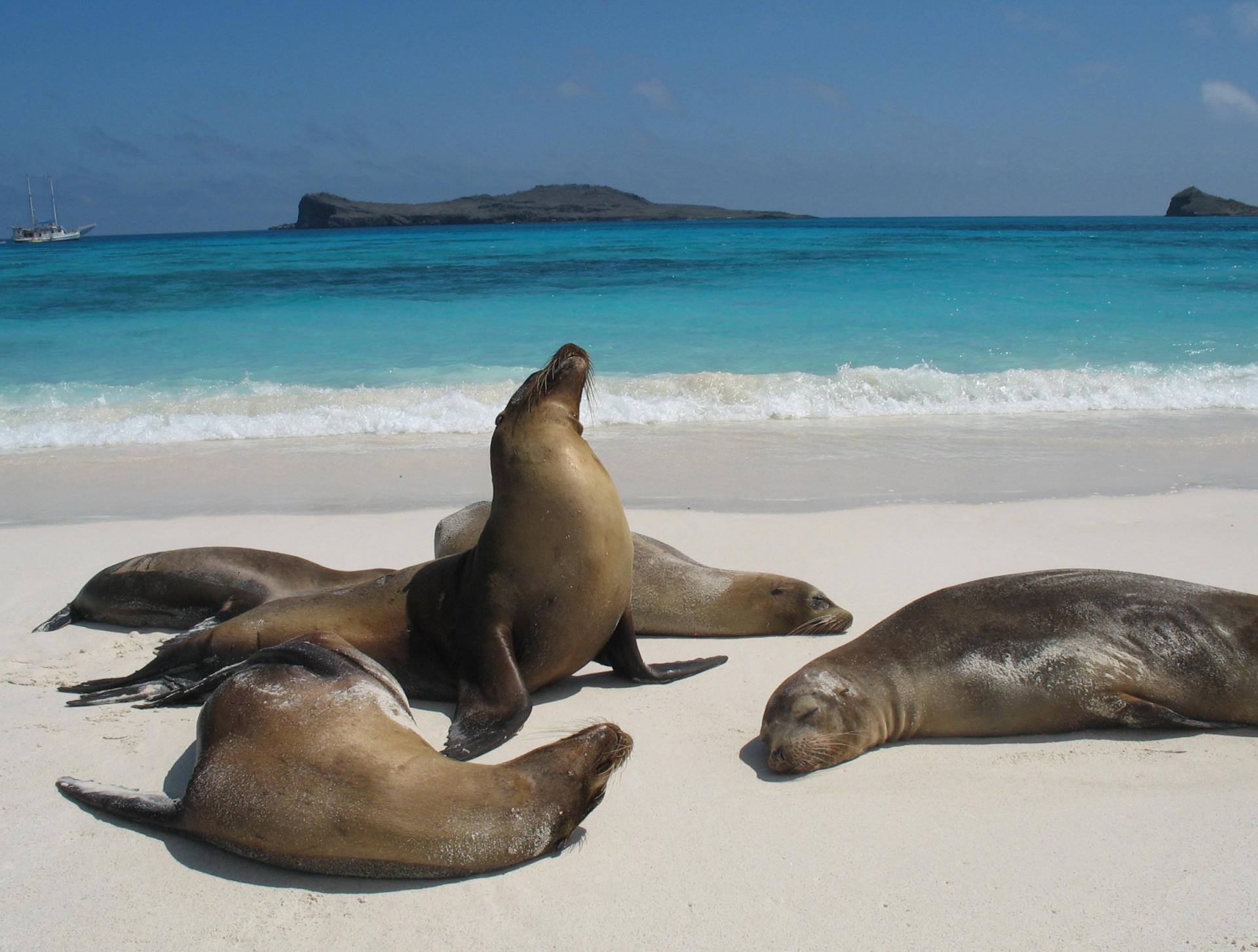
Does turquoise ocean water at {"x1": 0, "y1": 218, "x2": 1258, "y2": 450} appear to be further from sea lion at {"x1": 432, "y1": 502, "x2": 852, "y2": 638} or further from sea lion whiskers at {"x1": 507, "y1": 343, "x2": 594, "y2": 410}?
sea lion whiskers at {"x1": 507, "y1": 343, "x2": 594, "y2": 410}

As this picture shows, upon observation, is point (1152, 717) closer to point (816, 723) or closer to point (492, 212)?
point (816, 723)

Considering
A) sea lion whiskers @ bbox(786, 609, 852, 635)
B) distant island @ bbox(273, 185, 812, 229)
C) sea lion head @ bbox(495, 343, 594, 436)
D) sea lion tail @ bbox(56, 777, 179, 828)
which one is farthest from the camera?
distant island @ bbox(273, 185, 812, 229)

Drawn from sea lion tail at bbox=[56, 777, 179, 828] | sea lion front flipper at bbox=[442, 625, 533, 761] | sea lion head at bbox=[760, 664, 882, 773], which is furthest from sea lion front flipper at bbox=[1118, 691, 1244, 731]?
sea lion tail at bbox=[56, 777, 179, 828]

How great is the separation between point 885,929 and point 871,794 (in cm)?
74

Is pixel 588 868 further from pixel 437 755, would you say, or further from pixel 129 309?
pixel 129 309

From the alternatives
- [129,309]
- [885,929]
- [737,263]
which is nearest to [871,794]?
[885,929]

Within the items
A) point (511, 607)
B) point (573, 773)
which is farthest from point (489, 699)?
point (573, 773)

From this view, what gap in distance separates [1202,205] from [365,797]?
123m

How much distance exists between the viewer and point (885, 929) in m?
2.49

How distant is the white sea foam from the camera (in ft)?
33.4

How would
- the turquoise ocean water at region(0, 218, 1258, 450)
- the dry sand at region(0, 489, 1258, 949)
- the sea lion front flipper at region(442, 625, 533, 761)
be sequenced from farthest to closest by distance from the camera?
the turquoise ocean water at region(0, 218, 1258, 450) → the sea lion front flipper at region(442, 625, 533, 761) → the dry sand at region(0, 489, 1258, 949)

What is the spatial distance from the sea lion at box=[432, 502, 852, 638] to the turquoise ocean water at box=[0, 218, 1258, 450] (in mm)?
5406

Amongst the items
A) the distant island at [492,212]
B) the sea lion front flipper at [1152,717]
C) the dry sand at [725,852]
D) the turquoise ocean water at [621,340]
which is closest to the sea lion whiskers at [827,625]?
the dry sand at [725,852]

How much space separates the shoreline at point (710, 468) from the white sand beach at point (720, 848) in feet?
8.22
